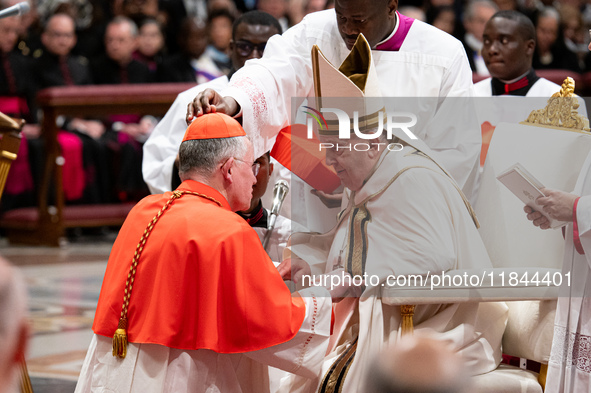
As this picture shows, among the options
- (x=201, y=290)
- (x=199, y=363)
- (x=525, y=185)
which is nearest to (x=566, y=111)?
(x=525, y=185)

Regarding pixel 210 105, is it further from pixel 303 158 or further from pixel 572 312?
pixel 572 312

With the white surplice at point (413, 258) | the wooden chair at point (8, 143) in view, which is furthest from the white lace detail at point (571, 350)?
the wooden chair at point (8, 143)

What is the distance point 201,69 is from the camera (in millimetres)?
9281

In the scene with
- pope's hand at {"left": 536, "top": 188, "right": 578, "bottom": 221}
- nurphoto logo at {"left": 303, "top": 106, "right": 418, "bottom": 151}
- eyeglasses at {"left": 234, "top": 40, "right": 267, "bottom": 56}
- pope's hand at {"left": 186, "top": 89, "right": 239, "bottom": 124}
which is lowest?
pope's hand at {"left": 536, "top": 188, "right": 578, "bottom": 221}

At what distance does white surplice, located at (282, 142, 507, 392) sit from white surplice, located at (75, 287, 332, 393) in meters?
0.17

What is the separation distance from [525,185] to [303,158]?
3.17ft

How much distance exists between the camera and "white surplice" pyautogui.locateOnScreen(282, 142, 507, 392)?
313cm

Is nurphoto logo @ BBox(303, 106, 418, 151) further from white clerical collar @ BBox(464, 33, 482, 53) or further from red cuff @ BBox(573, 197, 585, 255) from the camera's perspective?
white clerical collar @ BBox(464, 33, 482, 53)

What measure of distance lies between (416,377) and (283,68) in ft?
8.60

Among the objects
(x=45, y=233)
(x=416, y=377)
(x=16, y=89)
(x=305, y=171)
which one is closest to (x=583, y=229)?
(x=305, y=171)

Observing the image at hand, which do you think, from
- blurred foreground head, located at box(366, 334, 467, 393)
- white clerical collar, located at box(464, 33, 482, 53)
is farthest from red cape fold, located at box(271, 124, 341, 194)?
white clerical collar, located at box(464, 33, 482, 53)

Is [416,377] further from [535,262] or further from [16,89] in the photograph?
[16,89]

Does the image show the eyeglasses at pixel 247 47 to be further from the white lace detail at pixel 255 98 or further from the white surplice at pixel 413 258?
the white surplice at pixel 413 258

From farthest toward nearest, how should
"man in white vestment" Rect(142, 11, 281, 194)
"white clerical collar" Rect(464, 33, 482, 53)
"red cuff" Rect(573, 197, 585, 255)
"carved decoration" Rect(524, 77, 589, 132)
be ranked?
"white clerical collar" Rect(464, 33, 482, 53) < "man in white vestment" Rect(142, 11, 281, 194) < "carved decoration" Rect(524, 77, 589, 132) < "red cuff" Rect(573, 197, 585, 255)
